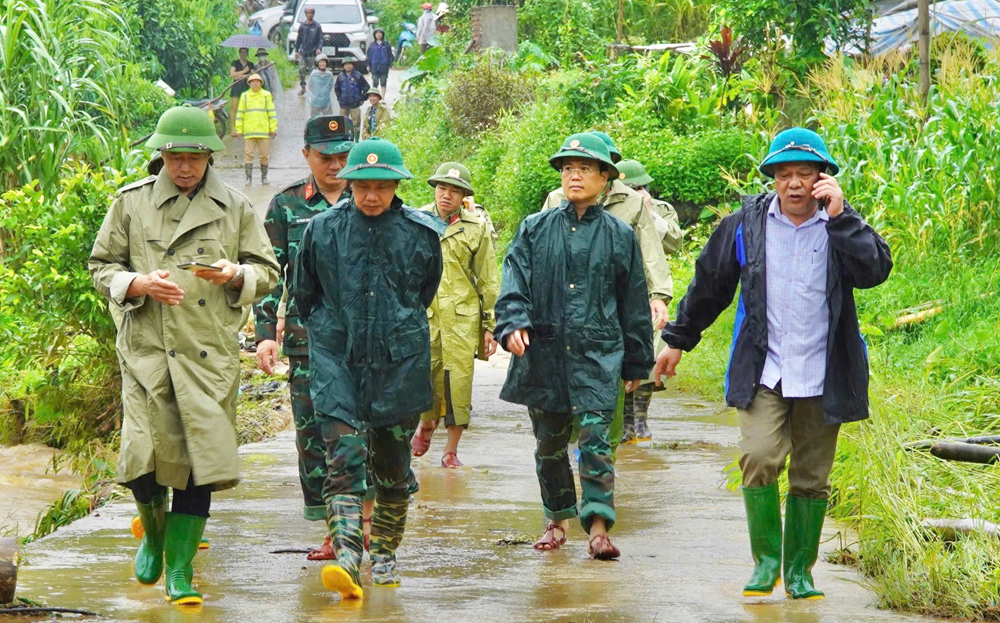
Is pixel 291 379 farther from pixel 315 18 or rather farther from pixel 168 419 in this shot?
pixel 315 18

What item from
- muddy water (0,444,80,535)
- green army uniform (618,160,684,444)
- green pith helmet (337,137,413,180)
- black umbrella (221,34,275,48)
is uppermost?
black umbrella (221,34,275,48)

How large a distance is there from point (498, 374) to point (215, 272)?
826 cm

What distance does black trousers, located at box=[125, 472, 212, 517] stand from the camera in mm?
6090

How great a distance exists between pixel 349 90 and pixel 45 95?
47.4ft

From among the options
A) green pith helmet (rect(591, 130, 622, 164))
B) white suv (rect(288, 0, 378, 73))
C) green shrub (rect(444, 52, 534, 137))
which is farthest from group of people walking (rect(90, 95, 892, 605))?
white suv (rect(288, 0, 378, 73))

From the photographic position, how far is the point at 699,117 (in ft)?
60.8

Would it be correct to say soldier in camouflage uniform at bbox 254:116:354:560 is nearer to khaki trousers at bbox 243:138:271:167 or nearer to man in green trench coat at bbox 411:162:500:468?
man in green trench coat at bbox 411:162:500:468

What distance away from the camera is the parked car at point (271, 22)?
40.2 meters

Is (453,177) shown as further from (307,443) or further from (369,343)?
(369,343)

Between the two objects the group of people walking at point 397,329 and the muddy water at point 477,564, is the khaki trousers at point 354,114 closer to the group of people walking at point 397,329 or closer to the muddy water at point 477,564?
the muddy water at point 477,564

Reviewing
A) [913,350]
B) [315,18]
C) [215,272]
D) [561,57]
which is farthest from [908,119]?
[315,18]

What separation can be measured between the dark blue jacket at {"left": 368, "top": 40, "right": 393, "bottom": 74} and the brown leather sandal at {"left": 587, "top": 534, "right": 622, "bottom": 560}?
27273 mm

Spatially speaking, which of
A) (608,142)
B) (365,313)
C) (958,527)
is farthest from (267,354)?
(958,527)

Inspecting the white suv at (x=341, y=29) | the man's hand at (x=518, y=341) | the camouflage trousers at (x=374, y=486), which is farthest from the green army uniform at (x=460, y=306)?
the white suv at (x=341, y=29)
